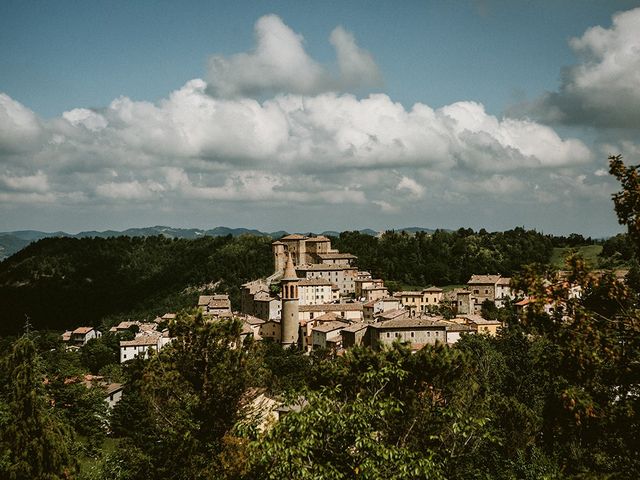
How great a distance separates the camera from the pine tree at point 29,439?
15.1 meters

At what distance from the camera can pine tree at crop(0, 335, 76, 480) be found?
15.1 metres

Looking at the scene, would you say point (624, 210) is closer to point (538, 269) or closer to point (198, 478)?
point (538, 269)

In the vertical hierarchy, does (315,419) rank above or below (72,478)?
above

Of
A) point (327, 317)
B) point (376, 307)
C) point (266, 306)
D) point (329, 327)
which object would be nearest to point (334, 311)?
point (327, 317)

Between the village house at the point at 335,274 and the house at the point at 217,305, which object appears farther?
the village house at the point at 335,274

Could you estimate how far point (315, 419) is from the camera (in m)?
9.50

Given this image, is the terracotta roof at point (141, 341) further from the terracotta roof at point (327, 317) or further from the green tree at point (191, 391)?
the green tree at point (191, 391)

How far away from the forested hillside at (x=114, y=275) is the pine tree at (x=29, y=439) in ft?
366

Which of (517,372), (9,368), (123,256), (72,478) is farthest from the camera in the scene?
(123,256)

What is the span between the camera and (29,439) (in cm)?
1554

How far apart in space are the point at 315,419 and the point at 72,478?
9.73 meters

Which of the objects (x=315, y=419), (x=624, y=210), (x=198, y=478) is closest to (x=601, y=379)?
(x=624, y=210)

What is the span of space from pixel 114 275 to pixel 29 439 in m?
161

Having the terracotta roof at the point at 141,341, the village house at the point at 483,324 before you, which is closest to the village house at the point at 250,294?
the terracotta roof at the point at 141,341
